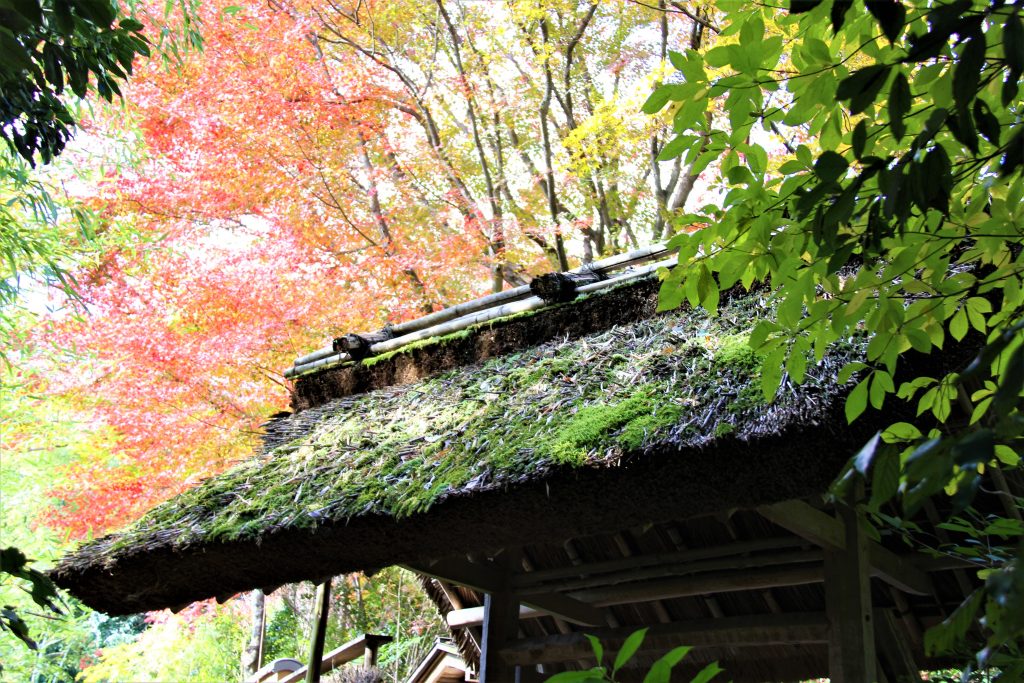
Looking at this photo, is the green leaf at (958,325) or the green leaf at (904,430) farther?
the green leaf at (958,325)

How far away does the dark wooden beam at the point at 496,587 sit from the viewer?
164 inches

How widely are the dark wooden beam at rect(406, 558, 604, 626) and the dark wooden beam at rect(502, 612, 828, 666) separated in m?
0.12

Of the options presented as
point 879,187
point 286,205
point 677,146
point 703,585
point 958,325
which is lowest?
point 703,585

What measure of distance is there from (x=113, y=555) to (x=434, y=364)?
6.29 ft

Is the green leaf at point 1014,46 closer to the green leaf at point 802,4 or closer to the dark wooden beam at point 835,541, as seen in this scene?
the green leaf at point 802,4

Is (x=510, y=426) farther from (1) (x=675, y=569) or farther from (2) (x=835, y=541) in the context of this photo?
(1) (x=675, y=569)

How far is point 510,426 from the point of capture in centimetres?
313

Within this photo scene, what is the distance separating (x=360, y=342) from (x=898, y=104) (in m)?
4.51

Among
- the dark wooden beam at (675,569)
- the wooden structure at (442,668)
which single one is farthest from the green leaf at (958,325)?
the wooden structure at (442,668)

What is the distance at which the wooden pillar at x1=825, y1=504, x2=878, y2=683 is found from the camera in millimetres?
2988

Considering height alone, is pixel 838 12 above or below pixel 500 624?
above

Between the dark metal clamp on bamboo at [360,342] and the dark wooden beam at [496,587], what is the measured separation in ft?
5.10

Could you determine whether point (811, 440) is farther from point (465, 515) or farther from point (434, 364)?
point (434, 364)

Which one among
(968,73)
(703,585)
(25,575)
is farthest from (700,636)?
(968,73)
